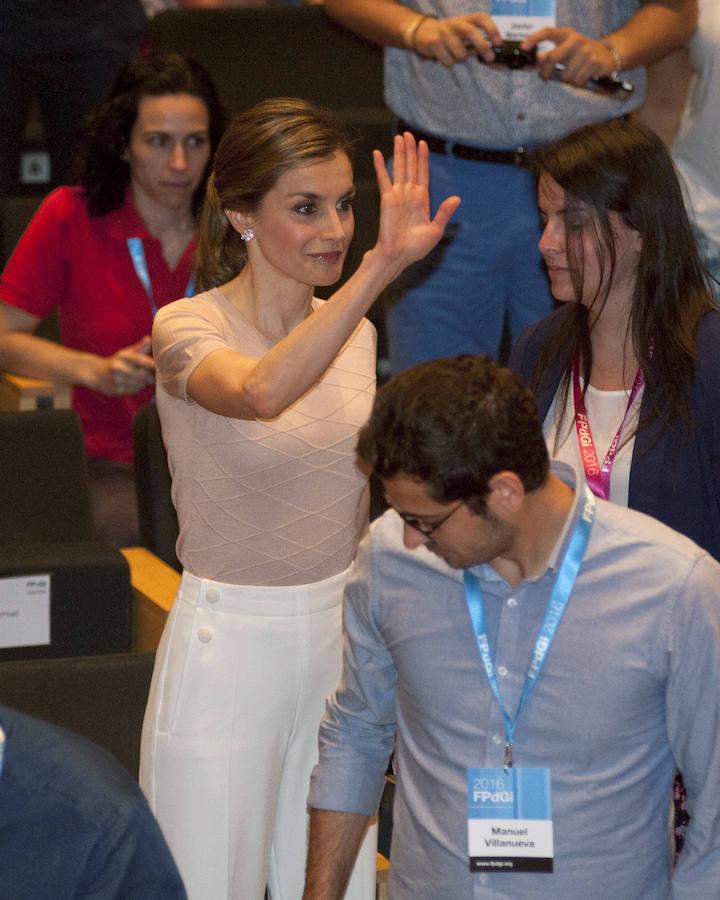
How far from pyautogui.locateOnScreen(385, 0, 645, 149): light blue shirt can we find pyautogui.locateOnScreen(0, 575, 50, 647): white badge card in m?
1.29

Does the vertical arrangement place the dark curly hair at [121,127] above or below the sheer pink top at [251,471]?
above

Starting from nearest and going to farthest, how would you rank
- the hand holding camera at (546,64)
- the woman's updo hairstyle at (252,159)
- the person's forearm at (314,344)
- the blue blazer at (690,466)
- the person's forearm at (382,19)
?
the person's forearm at (314,344) < the blue blazer at (690,466) < the woman's updo hairstyle at (252,159) < the hand holding camera at (546,64) < the person's forearm at (382,19)

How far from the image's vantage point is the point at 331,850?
2080 mm

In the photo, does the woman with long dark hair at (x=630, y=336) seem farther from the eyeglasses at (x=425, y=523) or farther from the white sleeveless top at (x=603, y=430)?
the eyeglasses at (x=425, y=523)

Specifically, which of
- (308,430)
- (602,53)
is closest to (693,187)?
(602,53)

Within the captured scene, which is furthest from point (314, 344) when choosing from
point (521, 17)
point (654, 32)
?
point (654, 32)

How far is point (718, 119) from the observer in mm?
3387

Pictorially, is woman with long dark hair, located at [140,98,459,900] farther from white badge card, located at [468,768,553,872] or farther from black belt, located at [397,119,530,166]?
black belt, located at [397,119,530,166]

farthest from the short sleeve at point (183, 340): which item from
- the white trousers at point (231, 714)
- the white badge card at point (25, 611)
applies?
the white badge card at point (25, 611)

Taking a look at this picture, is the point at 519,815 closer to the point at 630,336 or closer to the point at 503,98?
the point at 630,336

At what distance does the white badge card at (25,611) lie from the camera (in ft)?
10.1

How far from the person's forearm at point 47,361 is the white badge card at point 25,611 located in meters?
0.58

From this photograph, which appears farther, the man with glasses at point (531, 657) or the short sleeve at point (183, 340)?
the short sleeve at point (183, 340)

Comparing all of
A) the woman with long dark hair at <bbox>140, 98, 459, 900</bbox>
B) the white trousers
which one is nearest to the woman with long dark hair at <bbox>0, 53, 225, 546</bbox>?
the woman with long dark hair at <bbox>140, 98, 459, 900</bbox>
